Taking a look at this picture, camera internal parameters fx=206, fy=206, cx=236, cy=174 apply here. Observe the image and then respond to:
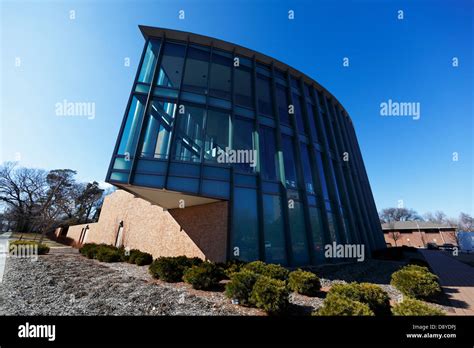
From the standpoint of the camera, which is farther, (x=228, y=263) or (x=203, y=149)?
(x=203, y=149)

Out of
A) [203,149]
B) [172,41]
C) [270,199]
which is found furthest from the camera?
[172,41]

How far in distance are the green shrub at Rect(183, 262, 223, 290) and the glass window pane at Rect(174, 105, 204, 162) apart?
5656 mm

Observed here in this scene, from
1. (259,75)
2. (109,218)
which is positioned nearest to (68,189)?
(109,218)

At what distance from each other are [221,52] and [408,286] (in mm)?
16360

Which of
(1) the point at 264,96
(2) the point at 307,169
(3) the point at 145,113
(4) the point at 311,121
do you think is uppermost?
(1) the point at 264,96

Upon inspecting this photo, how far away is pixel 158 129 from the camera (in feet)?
38.5

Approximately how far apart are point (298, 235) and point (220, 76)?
1178cm

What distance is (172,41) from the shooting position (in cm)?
1390

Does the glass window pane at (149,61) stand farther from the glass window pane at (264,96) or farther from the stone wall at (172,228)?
the stone wall at (172,228)

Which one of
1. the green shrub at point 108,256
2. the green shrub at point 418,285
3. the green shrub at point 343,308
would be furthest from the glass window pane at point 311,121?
the green shrub at point 108,256

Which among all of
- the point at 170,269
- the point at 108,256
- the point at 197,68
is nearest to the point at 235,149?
the point at 197,68

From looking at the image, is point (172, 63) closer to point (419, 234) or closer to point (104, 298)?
point (104, 298)

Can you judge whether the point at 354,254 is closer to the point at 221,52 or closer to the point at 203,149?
the point at 203,149

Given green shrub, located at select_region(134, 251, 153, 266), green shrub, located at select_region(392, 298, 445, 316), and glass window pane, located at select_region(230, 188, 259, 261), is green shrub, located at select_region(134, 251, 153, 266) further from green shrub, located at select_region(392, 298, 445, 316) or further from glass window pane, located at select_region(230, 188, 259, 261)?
green shrub, located at select_region(392, 298, 445, 316)
